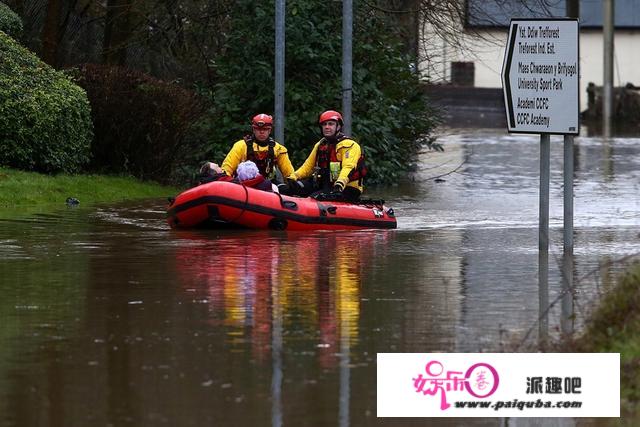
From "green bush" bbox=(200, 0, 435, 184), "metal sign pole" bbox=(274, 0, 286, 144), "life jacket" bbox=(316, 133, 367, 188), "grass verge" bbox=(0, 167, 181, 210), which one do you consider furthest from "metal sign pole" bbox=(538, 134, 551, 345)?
"green bush" bbox=(200, 0, 435, 184)

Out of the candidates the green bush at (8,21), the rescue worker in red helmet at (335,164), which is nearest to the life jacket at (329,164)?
the rescue worker in red helmet at (335,164)

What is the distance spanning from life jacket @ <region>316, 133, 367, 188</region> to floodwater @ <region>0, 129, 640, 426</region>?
908mm

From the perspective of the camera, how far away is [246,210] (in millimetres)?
18453

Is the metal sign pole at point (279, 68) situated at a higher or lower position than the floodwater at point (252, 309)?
higher

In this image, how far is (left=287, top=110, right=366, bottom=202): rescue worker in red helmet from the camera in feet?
66.4

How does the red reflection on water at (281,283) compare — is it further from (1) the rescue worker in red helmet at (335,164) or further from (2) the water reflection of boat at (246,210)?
(1) the rescue worker in red helmet at (335,164)

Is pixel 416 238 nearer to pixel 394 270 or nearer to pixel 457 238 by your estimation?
pixel 457 238

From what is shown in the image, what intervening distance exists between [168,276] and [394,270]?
1.99m

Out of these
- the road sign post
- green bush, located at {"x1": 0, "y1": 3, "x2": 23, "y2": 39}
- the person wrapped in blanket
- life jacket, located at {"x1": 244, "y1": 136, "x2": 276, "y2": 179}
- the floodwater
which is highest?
green bush, located at {"x1": 0, "y1": 3, "x2": 23, "y2": 39}

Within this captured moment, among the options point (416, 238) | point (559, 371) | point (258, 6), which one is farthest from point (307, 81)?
point (559, 371)

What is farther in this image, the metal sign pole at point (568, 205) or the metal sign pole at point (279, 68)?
the metal sign pole at point (279, 68)

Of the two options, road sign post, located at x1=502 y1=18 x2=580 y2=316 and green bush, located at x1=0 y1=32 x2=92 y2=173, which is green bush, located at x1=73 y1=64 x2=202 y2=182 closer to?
green bush, located at x1=0 y1=32 x2=92 y2=173

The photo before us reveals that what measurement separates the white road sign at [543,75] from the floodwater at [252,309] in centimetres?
130

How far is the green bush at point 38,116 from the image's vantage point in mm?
23531
